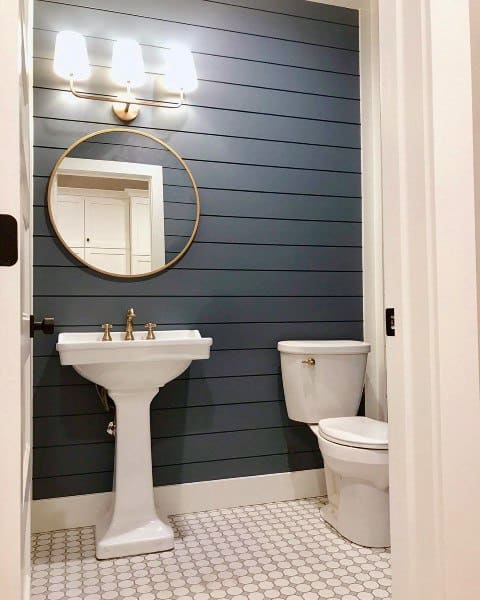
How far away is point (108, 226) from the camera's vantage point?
240cm

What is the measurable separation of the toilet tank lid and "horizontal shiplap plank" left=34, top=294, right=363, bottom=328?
0.63ft

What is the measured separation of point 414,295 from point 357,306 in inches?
74.1

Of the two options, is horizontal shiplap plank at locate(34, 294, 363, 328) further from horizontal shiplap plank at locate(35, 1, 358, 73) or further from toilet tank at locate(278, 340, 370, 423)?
horizontal shiplap plank at locate(35, 1, 358, 73)

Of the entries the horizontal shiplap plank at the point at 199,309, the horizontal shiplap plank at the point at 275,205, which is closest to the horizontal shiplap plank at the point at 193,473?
the horizontal shiplap plank at the point at 199,309

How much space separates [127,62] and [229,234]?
0.91m

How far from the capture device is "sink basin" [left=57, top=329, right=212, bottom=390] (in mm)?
1978

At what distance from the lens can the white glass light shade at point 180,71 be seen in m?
2.47

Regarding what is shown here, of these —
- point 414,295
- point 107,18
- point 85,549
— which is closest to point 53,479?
point 85,549

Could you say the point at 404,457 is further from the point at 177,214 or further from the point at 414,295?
the point at 177,214

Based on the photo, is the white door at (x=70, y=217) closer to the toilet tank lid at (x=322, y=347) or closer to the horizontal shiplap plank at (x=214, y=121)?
the horizontal shiplap plank at (x=214, y=121)

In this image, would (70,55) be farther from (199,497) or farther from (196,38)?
(199,497)

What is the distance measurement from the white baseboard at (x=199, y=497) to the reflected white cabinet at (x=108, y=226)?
1044mm

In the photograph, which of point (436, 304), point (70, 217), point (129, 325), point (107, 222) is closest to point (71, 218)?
point (70, 217)

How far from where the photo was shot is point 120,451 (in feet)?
7.03
